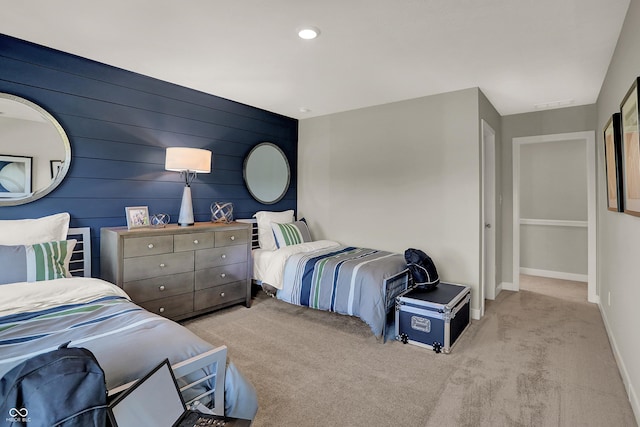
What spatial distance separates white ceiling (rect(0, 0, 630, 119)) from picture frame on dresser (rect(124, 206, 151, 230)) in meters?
1.31

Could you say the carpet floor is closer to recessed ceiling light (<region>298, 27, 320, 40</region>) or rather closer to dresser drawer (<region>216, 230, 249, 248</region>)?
dresser drawer (<region>216, 230, 249, 248</region>)

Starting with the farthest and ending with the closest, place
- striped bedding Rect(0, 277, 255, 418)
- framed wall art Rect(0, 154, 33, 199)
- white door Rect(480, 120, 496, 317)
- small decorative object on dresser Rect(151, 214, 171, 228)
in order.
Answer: white door Rect(480, 120, 496, 317) < small decorative object on dresser Rect(151, 214, 171, 228) < framed wall art Rect(0, 154, 33, 199) < striped bedding Rect(0, 277, 255, 418)

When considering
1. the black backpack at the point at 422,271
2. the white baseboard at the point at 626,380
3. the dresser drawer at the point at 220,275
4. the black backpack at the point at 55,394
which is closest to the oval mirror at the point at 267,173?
the dresser drawer at the point at 220,275

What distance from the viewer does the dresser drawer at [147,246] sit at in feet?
9.27

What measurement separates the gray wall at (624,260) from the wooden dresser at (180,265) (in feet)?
10.6

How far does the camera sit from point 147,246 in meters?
2.95

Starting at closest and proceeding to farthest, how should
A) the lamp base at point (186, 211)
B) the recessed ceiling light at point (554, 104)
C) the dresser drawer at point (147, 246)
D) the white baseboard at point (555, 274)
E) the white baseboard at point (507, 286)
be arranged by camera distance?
the dresser drawer at point (147, 246)
the lamp base at point (186, 211)
the recessed ceiling light at point (554, 104)
the white baseboard at point (507, 286)
the white baseboard at point (555, 274)

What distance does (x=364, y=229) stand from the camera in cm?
443

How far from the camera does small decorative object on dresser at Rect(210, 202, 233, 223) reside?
387 centimetres

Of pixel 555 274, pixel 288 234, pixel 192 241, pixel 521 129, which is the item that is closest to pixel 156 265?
pixel 192 241

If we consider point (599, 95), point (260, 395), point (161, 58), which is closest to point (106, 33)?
point (161, 58)

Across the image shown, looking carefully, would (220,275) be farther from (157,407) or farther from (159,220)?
(157,407)

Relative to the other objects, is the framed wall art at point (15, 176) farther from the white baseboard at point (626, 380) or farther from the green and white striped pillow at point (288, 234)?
→ the white baseboard at point (626, 380)

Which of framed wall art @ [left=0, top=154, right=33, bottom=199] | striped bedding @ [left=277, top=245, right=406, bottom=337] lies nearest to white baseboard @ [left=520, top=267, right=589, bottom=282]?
striped bedding @ [left=277, top=245, right=406, bottom=337]
